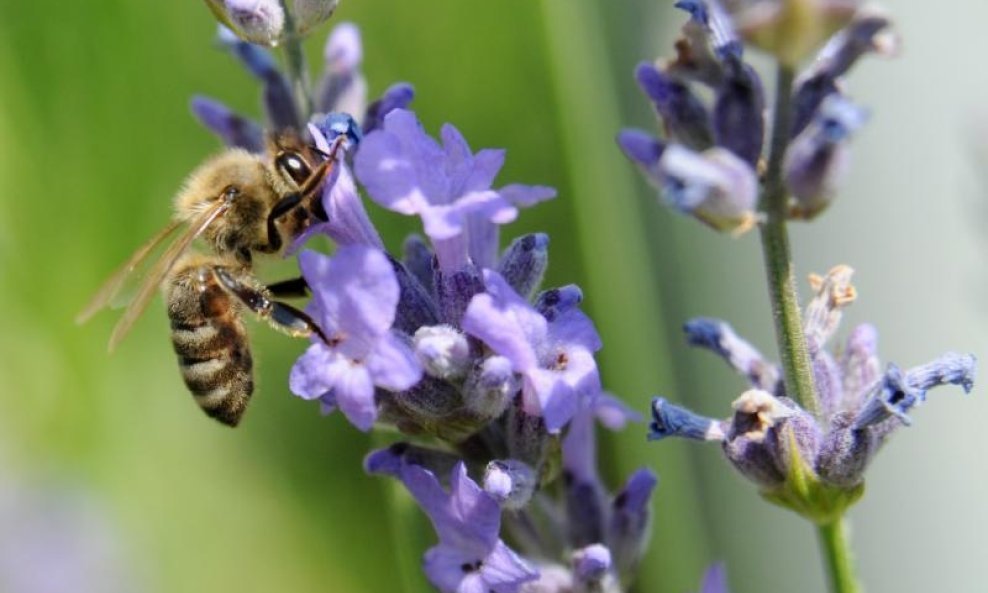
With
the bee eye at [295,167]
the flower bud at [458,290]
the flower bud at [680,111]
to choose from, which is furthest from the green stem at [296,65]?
the flower bud at [680,111]

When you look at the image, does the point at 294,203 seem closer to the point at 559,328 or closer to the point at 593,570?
the point at 559,328

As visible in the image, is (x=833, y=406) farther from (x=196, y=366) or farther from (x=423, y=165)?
(x=196, y=366)

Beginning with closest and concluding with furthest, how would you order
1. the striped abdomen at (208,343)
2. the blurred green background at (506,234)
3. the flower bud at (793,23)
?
the flower bud at (793,23), the striped abdomen at (208,343), the blurred green background at (506,234)

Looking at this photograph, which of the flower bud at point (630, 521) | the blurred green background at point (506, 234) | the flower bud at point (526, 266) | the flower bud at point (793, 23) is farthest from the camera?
the blurred green background at point (506, 234)

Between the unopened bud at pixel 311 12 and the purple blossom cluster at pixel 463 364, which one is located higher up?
the unopened bud at pixel 311 12

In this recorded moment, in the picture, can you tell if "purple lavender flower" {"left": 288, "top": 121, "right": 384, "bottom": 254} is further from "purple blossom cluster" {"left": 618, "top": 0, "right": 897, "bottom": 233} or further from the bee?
"purple blossom cluster" {"left": 618, "top": 0, "right": 897, "bottom": 233}

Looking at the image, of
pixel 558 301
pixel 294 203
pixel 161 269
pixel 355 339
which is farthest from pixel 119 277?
pixel 558 301

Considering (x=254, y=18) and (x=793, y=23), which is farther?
(x=254, y=18)

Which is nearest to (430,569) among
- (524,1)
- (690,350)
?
(690,350)

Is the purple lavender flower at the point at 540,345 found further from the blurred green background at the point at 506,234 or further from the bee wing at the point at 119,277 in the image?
the blurred green background at the point at 506,234
